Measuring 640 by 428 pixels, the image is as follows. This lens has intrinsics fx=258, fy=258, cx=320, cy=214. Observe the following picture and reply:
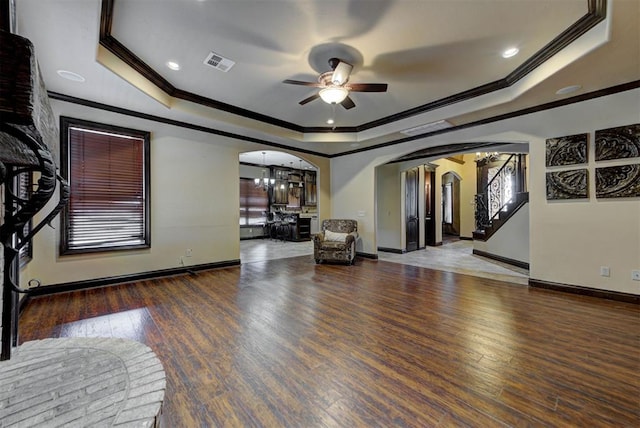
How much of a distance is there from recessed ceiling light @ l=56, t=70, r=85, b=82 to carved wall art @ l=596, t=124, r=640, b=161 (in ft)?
22.5

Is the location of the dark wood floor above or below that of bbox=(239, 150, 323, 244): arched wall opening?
below

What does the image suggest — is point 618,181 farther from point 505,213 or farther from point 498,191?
point 498,191

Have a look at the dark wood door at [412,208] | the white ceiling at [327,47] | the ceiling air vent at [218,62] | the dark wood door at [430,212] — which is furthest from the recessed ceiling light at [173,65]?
the dark wood door at [430,212]

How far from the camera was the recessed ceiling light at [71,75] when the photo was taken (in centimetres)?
306

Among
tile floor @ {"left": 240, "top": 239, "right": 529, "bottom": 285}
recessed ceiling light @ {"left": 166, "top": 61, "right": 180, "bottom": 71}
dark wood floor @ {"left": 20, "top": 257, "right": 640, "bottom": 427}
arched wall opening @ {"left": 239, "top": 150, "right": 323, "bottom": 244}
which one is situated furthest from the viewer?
arched wall opening @ {"left": 239, "top": 150, "right": 323, "bottom": 244}

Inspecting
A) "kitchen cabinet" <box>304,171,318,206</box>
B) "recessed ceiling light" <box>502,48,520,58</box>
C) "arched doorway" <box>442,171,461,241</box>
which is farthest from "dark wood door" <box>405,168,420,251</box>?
"kitchen cabinet" <box>304,171,318,206</box>

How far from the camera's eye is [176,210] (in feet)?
15.8

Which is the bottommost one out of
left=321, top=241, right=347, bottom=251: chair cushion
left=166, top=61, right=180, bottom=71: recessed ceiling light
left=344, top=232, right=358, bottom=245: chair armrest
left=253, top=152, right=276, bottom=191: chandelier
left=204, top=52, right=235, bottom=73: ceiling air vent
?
left=321, top=241, right=347, bottom=251: chair cushion

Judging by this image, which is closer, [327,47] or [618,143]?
[327,47]

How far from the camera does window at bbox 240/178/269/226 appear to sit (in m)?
10.6

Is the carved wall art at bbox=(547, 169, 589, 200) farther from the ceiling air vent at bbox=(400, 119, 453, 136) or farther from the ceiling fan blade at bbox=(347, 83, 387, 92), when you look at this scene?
the ceiling fan blade at bbox=(347, 83, 387, 92)

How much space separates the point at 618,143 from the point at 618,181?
0.51m

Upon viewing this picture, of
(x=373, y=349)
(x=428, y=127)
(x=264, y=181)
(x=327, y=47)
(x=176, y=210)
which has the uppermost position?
(x=327, y=47)

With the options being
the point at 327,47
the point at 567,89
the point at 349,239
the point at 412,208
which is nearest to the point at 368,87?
the point at 327,47
